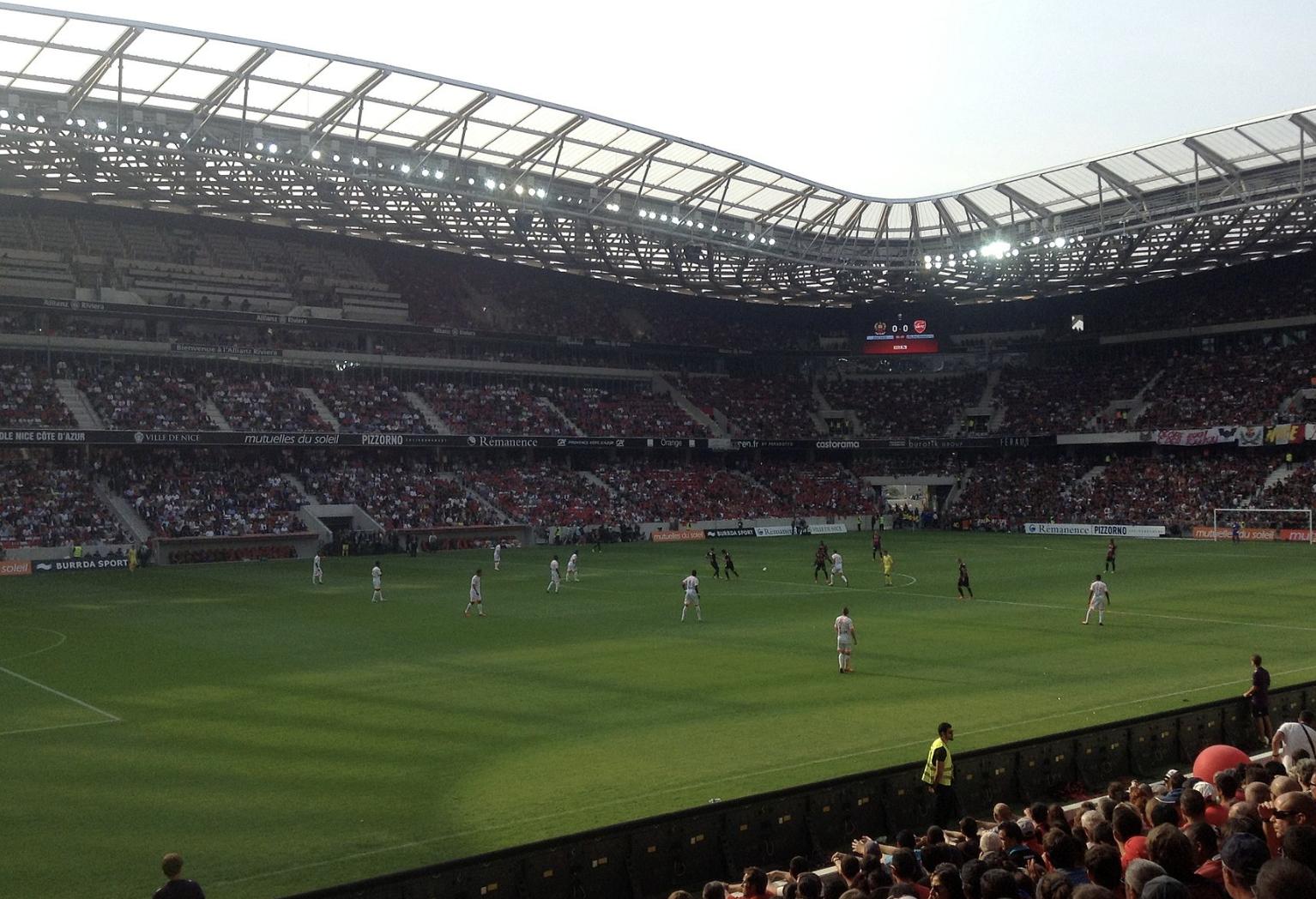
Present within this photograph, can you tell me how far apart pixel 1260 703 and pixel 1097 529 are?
186 ft

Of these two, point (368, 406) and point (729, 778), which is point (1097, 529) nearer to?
point (368, 406)

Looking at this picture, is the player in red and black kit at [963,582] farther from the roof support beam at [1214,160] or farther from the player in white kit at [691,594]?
the roof support beam at [1214,160]

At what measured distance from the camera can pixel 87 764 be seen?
16.9m

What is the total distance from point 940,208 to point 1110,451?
1090 inches

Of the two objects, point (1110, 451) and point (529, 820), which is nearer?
point (529, 820)

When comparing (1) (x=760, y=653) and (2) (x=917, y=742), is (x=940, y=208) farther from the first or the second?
(2) (x=917, y=742)

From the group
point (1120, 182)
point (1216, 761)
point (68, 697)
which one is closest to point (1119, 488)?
point (1120, 182)

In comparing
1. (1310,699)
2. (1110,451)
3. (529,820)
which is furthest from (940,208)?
(529,820)

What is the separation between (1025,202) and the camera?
195 feet

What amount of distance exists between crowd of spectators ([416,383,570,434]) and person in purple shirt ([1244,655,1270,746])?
5779 centimetres

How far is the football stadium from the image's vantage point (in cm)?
1319

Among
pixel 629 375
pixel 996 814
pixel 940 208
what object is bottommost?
pixel 996 814

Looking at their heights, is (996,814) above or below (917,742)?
above

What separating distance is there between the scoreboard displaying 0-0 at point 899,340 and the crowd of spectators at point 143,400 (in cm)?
5036
